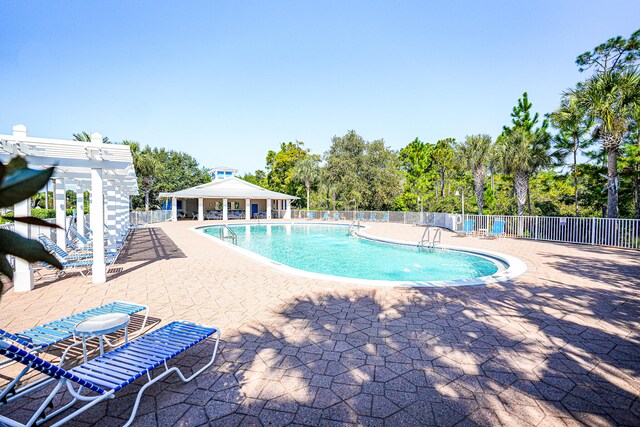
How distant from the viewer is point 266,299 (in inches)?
225

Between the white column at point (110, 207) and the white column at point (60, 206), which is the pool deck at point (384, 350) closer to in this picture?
the white column at point (60, 206)

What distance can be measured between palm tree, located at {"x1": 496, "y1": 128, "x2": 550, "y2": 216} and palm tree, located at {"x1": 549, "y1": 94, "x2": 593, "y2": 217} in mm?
1027

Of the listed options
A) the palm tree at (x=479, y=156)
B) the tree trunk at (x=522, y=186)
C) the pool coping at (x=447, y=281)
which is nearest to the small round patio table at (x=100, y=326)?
the pool coping at (x=447, y=281)

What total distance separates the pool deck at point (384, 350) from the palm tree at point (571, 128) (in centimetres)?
1081

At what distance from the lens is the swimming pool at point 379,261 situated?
947cm

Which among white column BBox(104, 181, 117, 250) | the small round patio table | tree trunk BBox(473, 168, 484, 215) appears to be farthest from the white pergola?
tree trunk BBox(473, 168, 484, 215)

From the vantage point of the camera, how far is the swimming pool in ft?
31.1

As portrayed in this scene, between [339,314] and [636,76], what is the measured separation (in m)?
16.3

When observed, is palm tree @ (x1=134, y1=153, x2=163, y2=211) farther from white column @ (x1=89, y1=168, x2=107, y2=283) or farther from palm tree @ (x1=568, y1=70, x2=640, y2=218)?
palm tree @ (x1=568, y1=70, x2=640, y2=218)

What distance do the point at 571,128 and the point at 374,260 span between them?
575 inches

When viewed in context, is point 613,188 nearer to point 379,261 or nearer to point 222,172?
point 379,261

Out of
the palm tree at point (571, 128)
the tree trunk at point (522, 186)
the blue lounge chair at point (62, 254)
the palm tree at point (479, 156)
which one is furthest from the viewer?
the palm tree at point (479, 156)

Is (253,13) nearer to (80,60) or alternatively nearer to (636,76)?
(80,60)

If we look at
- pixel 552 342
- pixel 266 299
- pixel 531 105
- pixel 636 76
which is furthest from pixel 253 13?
pixel 531 105
